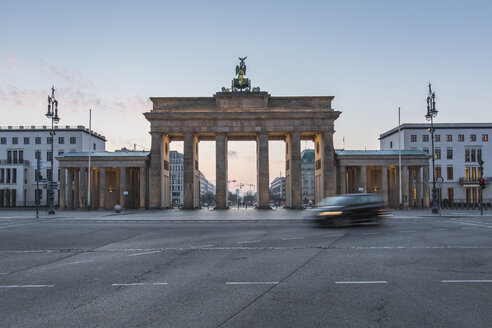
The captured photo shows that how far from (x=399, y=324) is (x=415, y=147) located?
79.1 m

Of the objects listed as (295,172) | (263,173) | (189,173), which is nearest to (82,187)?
(189,173)

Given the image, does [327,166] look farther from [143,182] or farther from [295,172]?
[143,182]

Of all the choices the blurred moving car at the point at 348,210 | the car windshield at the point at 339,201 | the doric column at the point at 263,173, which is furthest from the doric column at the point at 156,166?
the car windshield at the point at 339,201

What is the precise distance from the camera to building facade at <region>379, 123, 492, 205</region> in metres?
77.3

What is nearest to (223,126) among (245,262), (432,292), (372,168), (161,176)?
(161,176)

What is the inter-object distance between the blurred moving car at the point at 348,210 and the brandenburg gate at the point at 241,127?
33.4 meters

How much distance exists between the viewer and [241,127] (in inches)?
2218

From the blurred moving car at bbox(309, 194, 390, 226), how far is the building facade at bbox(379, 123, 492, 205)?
2386 inches

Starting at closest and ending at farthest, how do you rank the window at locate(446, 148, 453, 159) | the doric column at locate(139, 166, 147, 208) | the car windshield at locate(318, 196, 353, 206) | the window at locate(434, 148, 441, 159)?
the car windshield at locate(318, 196, 353, 206) < the doric column at locate(139, 166, 147, 208) < the window at locate(434, 148, 441, 159) < the window at locate(446, 148, 453, 159)

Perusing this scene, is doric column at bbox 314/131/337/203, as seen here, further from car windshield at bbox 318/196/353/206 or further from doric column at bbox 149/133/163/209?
car windshield at bbox 318/196/353/206

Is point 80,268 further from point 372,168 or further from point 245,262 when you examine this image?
point 372,168

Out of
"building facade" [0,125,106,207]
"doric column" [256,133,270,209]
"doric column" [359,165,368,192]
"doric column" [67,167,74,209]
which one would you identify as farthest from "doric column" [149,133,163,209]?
"building facade" [0,125,106,207]

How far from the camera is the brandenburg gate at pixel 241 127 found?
183 ft

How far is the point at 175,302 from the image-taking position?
6.77m
